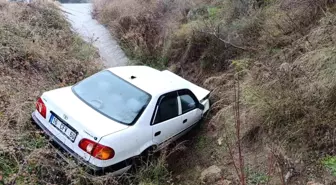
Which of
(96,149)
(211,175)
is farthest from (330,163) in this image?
(96,149)

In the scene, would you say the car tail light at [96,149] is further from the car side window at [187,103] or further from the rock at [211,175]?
the car side window at [187,103]

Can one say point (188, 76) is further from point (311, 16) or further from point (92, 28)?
point (92, 28)

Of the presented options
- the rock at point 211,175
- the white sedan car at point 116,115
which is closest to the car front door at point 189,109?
the white sedan car at point 116,115

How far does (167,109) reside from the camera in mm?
5820

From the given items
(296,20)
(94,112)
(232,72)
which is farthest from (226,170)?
(296,20)

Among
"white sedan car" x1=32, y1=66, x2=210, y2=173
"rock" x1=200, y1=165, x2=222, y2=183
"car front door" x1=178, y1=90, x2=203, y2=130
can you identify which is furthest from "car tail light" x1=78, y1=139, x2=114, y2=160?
"car front door" x1=178, y1=90, x2=203, y2=130

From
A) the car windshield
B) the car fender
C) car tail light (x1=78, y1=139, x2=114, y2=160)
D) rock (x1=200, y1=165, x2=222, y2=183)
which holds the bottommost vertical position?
rock (x1=200, y1=165, x2=222, y2=183)

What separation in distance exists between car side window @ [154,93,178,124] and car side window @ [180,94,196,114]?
196 millimetres

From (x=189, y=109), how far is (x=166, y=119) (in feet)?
2.24

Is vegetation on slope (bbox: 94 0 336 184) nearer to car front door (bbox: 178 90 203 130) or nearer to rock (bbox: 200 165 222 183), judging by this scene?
rock (bbox: 200 165 222 183)

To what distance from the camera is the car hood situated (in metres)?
4.84

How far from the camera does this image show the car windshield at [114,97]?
529 cm

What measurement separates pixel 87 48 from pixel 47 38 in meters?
1.04

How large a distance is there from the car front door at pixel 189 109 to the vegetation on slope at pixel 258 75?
13.8 inches
